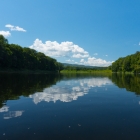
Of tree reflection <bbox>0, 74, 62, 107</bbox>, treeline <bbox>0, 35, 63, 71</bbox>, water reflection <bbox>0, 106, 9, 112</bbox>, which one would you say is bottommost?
water reflection <bbox>0, 106, 9, 112</bbox>

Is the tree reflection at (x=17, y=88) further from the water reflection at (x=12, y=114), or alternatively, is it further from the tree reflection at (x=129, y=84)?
the tree reflection at (x=129, y=84)

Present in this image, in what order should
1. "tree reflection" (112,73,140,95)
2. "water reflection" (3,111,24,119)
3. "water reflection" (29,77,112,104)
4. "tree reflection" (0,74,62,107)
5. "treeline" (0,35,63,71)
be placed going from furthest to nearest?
"treeline" (0,35,63,71) < "tree reflection" (112,73,140,95) < "tree reflection" (0,74,62,107) < "water reflection" (29,77,112,104) < "water reflection" (3,111,24,119)

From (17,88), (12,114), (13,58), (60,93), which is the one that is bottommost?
(12,114)

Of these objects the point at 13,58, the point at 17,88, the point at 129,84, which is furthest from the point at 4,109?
the point at 13,58

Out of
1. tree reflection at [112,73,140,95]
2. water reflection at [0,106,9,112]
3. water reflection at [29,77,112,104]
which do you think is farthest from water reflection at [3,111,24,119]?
tree reflection at [112,73,140,95]

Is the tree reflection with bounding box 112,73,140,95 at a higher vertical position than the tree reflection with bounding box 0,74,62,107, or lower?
lower

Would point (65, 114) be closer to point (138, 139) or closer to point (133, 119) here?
point (133, 119)

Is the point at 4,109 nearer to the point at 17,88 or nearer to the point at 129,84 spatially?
the point at 17,88

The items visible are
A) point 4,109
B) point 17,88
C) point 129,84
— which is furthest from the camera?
point 129,84

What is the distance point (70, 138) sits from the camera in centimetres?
825

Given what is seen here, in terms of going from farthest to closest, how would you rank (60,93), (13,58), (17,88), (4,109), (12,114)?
(13,58)
(17,88)
(60,93)
(4,109)
(12,114)

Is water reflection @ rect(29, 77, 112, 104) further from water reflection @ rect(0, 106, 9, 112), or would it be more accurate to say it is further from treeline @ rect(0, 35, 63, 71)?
treeline @ rect(0, 35, 63, 71)

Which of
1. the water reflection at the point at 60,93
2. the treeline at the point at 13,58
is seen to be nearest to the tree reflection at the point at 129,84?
the water reflection at the point at 60,93

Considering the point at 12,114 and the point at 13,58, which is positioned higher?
the point at 13,58
